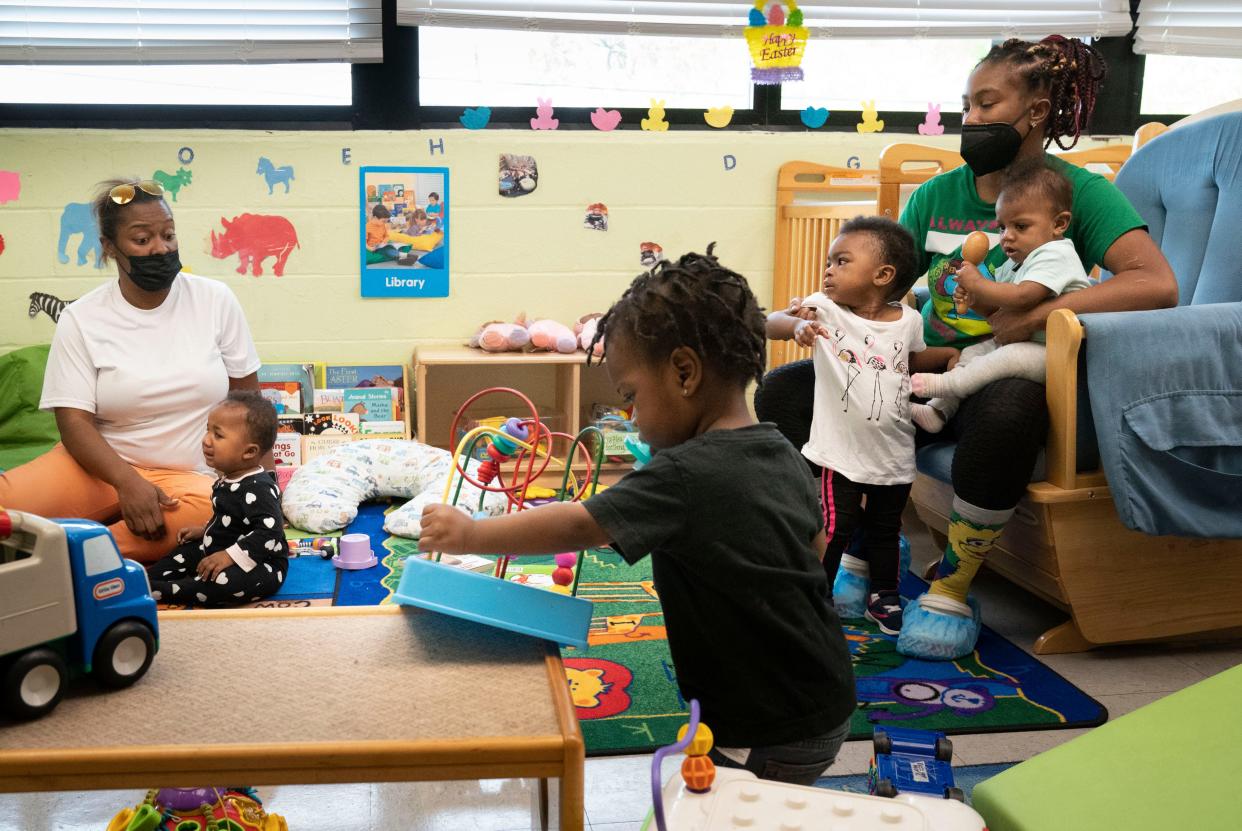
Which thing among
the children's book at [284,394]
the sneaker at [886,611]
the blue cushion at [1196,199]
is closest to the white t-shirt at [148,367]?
the children's book at [284,394]

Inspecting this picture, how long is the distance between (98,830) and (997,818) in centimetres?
118

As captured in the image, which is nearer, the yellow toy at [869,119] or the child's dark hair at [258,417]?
the child's dark hair at [258,417]

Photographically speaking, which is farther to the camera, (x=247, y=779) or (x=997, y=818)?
(x=997, y=818)

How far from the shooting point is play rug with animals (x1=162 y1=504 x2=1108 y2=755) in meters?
1.95

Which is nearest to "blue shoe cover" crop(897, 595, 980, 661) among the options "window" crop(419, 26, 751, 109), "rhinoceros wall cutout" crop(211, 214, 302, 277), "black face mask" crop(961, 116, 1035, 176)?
"black face mask" crop(961, 116, 1035, 176)

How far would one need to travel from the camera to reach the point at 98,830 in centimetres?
155

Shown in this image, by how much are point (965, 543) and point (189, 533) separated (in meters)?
1.65

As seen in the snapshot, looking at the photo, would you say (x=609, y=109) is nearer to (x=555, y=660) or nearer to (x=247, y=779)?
(x=555, y=660)

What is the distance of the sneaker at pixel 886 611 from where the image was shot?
94.5 inches

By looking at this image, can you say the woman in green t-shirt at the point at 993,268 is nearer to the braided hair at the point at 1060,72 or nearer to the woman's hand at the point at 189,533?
the braided hair at the point at 1060,72

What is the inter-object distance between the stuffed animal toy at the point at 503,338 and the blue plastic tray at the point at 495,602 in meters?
2.51

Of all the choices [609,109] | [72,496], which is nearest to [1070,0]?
[609,109]

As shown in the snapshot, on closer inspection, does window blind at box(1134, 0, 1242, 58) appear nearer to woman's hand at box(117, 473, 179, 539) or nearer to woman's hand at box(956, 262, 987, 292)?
woman's hand at box(956, 262, 987, 292)

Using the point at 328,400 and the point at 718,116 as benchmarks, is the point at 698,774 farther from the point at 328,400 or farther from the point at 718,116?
the point at 718,116
